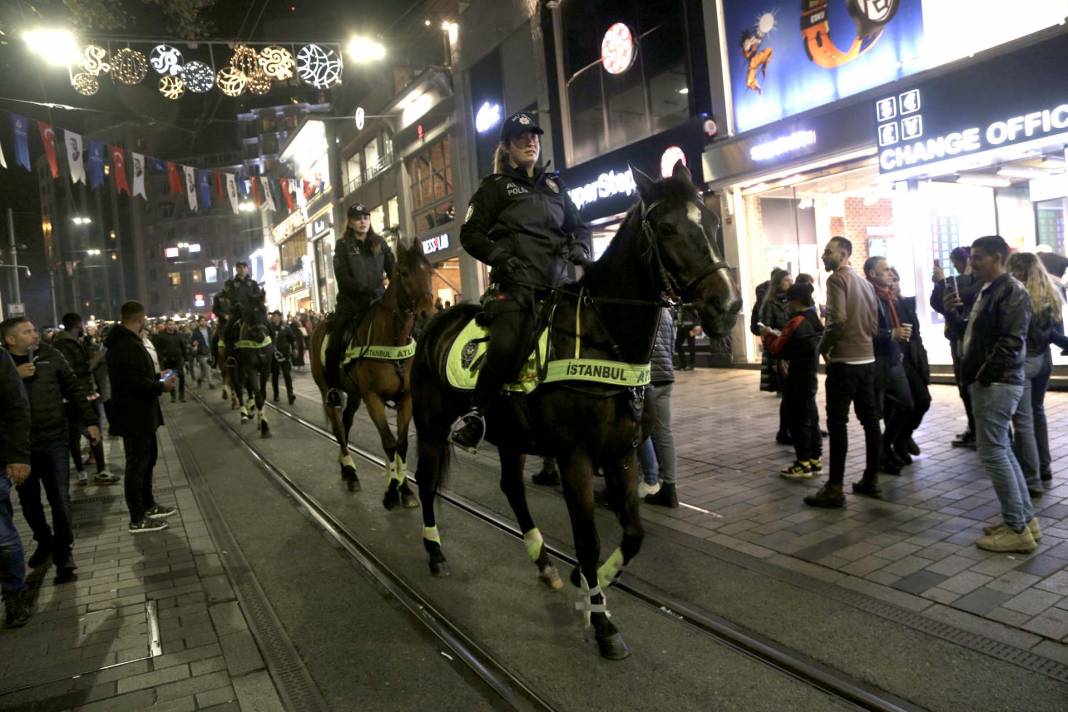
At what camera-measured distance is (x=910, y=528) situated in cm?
536

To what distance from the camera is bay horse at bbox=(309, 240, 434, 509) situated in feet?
23.2

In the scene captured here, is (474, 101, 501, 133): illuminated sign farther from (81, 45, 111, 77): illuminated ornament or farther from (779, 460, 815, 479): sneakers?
(779, 460, 815, 479): sneakers

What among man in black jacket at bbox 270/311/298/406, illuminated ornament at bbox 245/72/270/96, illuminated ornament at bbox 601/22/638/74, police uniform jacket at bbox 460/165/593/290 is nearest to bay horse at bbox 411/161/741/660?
police uniform jacket at bbox 460/165/593/290

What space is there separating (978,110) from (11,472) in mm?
13490

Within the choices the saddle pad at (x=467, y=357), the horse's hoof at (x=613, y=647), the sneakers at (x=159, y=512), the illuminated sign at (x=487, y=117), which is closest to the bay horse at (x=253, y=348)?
the sneakers at (x=159, y=512)

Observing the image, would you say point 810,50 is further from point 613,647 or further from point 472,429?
point 613,647

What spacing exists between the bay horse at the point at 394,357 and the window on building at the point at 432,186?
860 inches

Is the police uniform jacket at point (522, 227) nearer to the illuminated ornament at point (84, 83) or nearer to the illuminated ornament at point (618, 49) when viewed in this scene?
the illuminated ornament at point (84, 83)

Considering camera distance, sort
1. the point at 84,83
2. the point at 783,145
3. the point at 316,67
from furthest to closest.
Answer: the point at 783,145, the point at 316,67, the point at 84,83

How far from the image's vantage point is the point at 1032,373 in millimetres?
5969

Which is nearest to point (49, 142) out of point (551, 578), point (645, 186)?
point (551, 578)

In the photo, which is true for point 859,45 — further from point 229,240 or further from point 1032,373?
point 229,240

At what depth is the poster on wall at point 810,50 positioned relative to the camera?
1270 cm

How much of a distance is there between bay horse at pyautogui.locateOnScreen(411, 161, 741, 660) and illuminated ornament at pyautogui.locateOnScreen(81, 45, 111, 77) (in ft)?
37.7
